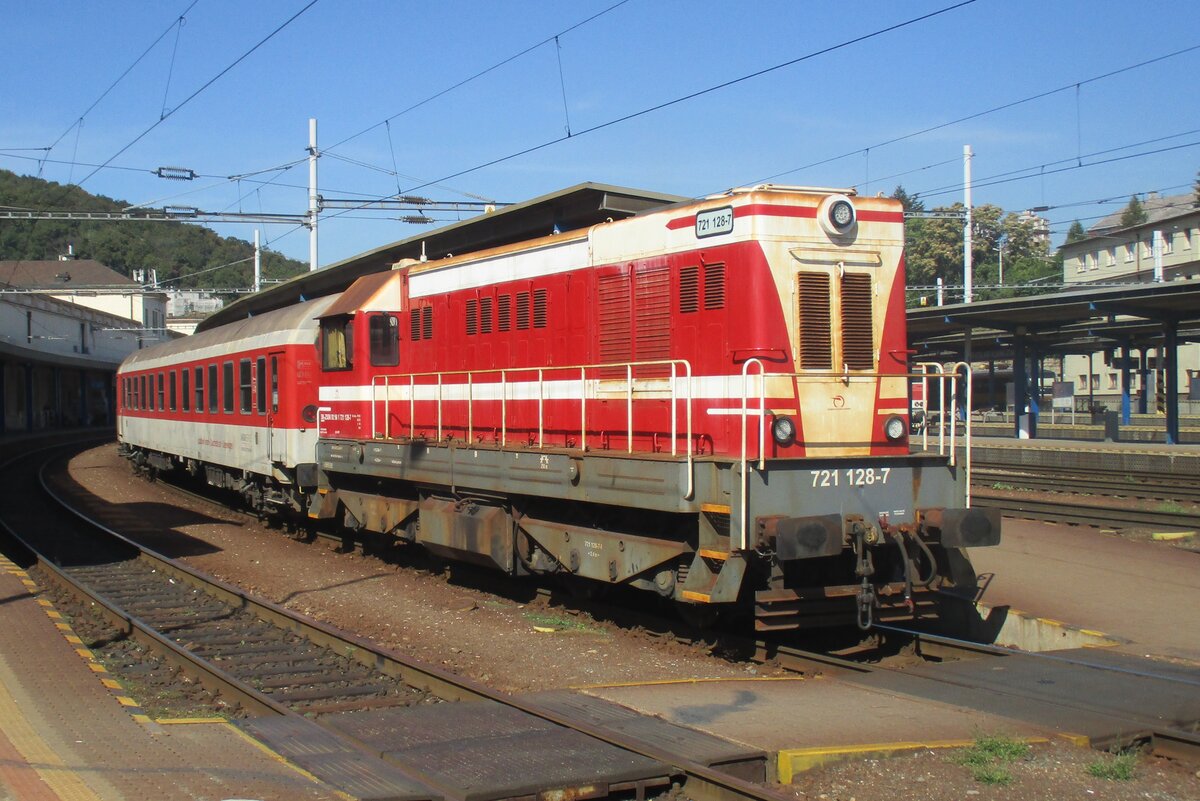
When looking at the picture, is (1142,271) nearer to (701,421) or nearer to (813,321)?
(813,321)

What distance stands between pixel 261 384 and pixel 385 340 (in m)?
3.69

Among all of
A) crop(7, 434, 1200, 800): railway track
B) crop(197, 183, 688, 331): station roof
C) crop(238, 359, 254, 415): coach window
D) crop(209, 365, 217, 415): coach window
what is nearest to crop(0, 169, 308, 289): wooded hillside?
crop(209, 365, 217, 415): coach window

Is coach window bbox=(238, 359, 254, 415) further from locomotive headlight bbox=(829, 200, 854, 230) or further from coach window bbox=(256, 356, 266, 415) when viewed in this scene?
locomotive headlight bbox=(829, 200, 854, 230)

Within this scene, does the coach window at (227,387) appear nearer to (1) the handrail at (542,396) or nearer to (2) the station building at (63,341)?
(1) the handrail at (542,396)

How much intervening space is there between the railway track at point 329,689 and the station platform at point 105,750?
0.35 m

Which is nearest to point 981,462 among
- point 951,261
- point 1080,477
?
point 1080,477

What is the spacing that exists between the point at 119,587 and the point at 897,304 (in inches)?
394

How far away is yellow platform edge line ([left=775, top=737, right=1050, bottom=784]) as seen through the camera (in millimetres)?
5852

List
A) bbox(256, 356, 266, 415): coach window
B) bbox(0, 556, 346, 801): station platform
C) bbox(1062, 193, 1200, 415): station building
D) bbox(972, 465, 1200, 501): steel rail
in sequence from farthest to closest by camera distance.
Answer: bbox(1062, 193, 1200, 415): station building, bbox(972, 465, 1200, 501): steel rail, bbox(256, 356, 266, 415): coach window, bbox(0, 556, 346, 801): station platform

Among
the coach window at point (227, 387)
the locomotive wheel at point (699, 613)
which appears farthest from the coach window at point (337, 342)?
the locomotive wheel at point (699, 613)

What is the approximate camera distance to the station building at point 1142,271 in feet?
143

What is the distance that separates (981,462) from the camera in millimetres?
26000

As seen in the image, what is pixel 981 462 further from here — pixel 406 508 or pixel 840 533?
pixel 840 533

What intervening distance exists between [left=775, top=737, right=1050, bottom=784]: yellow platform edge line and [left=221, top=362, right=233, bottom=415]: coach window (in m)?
14.9
